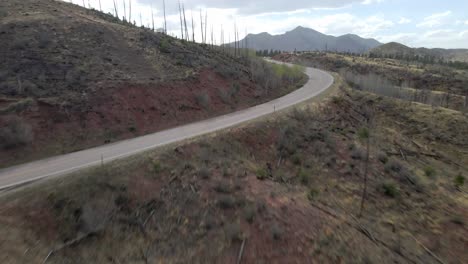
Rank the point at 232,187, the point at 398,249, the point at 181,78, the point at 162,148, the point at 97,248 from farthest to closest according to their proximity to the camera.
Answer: the point at 181,78, the point at 162,148, the point at 232,187, the point at 398,249, the point at 97,248

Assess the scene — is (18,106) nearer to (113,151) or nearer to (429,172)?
(113,151)

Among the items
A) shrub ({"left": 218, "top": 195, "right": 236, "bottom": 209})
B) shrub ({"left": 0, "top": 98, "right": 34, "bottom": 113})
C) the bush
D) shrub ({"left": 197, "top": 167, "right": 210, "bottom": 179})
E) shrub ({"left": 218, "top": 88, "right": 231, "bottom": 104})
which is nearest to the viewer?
shrub ({"left": 218, "top": 195, "right": 236, "bottom": 209})

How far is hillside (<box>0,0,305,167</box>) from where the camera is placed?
20.3m

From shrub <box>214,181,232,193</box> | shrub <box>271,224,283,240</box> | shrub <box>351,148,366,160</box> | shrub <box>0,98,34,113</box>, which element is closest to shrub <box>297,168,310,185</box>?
shrub <box>351,148,366,160</box>

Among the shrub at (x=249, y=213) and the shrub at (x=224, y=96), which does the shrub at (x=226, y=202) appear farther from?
the shrub at (x=224, y=96)

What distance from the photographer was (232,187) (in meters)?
16.0

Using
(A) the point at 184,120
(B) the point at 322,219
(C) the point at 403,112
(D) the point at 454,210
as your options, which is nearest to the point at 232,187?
(B) the point at 322,219

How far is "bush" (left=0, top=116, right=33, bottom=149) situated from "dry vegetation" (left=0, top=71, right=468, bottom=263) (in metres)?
6.33

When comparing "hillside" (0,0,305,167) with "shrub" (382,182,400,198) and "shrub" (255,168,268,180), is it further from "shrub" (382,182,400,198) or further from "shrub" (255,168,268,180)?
"shrub" (382,182,400,198)

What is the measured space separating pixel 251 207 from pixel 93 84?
1805 cm

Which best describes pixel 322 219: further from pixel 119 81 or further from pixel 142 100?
pixel 119 81

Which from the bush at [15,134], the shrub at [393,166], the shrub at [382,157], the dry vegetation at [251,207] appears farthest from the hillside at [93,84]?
the shrub at [393,166]

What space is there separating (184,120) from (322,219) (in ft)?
49.3

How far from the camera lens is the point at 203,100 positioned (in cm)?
2948
